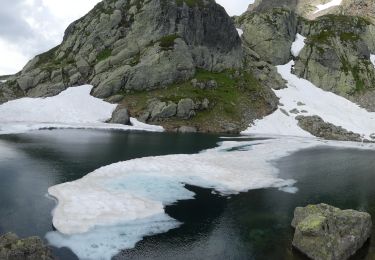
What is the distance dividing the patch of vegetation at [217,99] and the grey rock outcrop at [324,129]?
Answer: 11.7m

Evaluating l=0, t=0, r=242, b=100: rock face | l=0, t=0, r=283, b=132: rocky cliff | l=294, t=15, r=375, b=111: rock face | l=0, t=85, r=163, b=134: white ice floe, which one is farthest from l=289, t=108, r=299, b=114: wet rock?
l=0, t=85, r=163, b=134: white ice floe

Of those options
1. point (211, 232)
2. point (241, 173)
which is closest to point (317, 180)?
point (241, 173)

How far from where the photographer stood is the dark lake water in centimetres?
2661

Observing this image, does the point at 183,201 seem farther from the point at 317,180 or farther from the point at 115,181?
the point at 317,180

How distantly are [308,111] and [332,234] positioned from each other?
311 ft

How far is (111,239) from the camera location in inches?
1047

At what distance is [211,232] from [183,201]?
24.5ft

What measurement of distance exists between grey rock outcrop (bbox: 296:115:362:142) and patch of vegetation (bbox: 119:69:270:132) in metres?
11.7

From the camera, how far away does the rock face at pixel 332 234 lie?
2525 centimetres

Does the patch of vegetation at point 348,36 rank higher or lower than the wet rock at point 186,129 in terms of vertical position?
higher

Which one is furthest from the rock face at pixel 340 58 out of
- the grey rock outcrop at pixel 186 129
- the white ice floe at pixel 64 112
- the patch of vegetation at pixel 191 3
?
the white ice floe at pixel 64 112

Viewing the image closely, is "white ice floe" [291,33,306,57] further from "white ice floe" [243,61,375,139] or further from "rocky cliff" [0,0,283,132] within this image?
"rocky cliff" [0,0,283,132]

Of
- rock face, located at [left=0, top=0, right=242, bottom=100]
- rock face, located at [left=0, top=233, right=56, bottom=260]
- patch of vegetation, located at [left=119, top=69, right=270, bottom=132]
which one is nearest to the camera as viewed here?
rock face, located at [left=0, top=233, right=56, bottom=260]

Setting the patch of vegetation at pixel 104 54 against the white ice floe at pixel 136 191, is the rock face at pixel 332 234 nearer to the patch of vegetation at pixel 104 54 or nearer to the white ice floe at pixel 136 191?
the white ice floe at pixel 136 191
